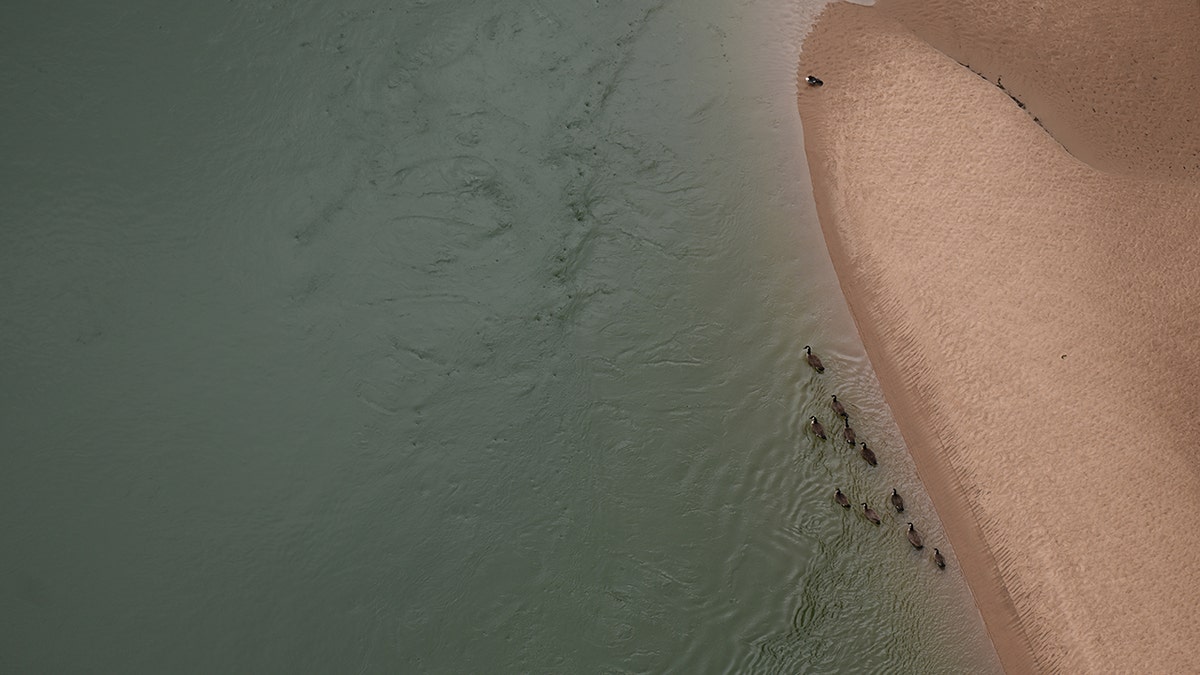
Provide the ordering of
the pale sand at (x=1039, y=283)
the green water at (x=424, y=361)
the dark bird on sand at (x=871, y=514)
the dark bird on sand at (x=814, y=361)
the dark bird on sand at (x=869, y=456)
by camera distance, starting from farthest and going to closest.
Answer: the dark bird on sand at (x=814, y=361), the dark bird on sand at (x=869, y=456), the dark bird on sand at (x=871, y=514), the pale sand at (x=1039, y=283), the green water at (x=424, y=361)

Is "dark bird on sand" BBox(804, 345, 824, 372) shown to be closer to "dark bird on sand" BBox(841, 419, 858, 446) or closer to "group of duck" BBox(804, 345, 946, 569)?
"group of duck" BBox(804, 345, 946, 569)

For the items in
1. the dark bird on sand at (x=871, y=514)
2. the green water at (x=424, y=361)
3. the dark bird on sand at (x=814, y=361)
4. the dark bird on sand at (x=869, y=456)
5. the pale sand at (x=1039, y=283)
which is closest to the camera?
the green water at (x=424, y=361)

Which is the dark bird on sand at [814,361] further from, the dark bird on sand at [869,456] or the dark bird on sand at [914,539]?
the dark bird on sand at [914,539]

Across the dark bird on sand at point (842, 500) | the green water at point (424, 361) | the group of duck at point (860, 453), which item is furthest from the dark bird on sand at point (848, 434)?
the dark bird on sand at point (842, 500)

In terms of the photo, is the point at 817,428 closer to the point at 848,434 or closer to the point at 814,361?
the point at 848,434

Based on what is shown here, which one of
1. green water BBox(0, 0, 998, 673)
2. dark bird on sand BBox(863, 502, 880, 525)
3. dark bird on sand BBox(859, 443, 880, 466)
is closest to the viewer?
green water BBox(0, 0, 998, 673)

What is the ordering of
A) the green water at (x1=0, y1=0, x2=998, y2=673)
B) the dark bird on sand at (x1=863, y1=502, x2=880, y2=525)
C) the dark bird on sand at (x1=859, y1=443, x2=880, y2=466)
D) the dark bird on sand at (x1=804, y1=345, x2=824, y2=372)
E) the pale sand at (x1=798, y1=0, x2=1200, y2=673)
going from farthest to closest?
the dark bird on sand at (x1=804, y1=345, x2=824, y2=372) → the dark bird on sand at (x1=859, y1=443, x2=880, y2=466) → the dark bird on sand at (x1=863, y1=502, x2=880, y2=525) → the pale sand at (x1=798, y1=0, x2=1200, y2=673) → the green water at (x1=0, y1=0, x2=998, y2=673)

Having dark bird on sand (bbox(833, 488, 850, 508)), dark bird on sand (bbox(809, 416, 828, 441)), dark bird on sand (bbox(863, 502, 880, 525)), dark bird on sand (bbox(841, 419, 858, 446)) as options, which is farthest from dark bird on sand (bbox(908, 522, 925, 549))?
dark bird on sand (bbox(809, 416, 828, 441))
